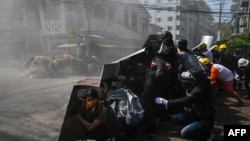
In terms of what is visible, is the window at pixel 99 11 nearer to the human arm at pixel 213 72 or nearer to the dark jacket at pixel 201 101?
the human arm at pixel 213 72

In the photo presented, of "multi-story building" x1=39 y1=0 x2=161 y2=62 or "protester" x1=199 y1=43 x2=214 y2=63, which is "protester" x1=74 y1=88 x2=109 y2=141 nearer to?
"protester" x1=199 y1=43 x2=214 y2=63

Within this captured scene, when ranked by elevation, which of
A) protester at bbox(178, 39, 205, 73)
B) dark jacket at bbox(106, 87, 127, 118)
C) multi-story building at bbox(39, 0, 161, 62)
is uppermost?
multi-story building at bbox(39, 0, 161, 62)

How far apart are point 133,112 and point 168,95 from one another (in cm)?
104

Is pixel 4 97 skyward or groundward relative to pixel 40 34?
groundward

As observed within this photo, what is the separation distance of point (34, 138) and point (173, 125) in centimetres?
Result: 237

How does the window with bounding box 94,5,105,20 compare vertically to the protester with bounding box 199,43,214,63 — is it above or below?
above

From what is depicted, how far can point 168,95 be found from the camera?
4.41m

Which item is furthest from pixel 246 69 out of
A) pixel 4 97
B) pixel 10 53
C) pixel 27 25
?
pixel 10 53

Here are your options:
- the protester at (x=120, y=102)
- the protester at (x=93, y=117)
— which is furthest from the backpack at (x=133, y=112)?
the protester at (x=93, y=117)

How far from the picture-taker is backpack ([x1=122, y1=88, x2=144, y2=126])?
3590 millimetres

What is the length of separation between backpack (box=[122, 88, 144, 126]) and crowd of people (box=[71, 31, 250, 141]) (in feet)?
0.32

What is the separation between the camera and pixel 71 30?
18172 mm

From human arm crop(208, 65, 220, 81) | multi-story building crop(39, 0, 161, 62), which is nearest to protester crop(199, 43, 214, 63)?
human arm crop(208, 65, 220, 81)

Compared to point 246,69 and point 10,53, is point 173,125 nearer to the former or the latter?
point 246,69
